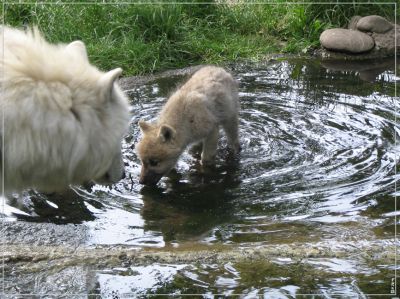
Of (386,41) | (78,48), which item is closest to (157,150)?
(78,48)

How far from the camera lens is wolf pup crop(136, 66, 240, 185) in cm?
596

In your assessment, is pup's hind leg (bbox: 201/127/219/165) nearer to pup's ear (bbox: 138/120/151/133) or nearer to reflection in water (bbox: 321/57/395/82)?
pup's ear (bbox: 138/120/151/133)

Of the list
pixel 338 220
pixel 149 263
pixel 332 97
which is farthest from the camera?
pixel 332 97

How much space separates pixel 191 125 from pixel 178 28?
3.50m

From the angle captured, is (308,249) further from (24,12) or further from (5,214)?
(24,12)

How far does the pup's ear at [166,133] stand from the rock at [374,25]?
465 cm

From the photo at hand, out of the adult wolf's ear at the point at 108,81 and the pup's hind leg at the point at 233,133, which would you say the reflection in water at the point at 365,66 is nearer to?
the pup's hind leg at the point at 233,133

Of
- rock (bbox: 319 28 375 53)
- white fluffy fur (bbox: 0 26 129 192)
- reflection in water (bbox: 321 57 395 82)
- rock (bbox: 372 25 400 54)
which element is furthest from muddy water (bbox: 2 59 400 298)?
rock (bbox: 372 25 400 54)

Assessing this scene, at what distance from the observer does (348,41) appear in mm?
9086

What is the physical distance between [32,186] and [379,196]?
2982mm

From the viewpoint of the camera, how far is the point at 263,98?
7617 mm

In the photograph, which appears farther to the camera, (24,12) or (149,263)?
(24,12)

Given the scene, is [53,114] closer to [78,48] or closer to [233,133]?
[78,48]

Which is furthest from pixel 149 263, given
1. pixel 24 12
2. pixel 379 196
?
pixel 24 12
